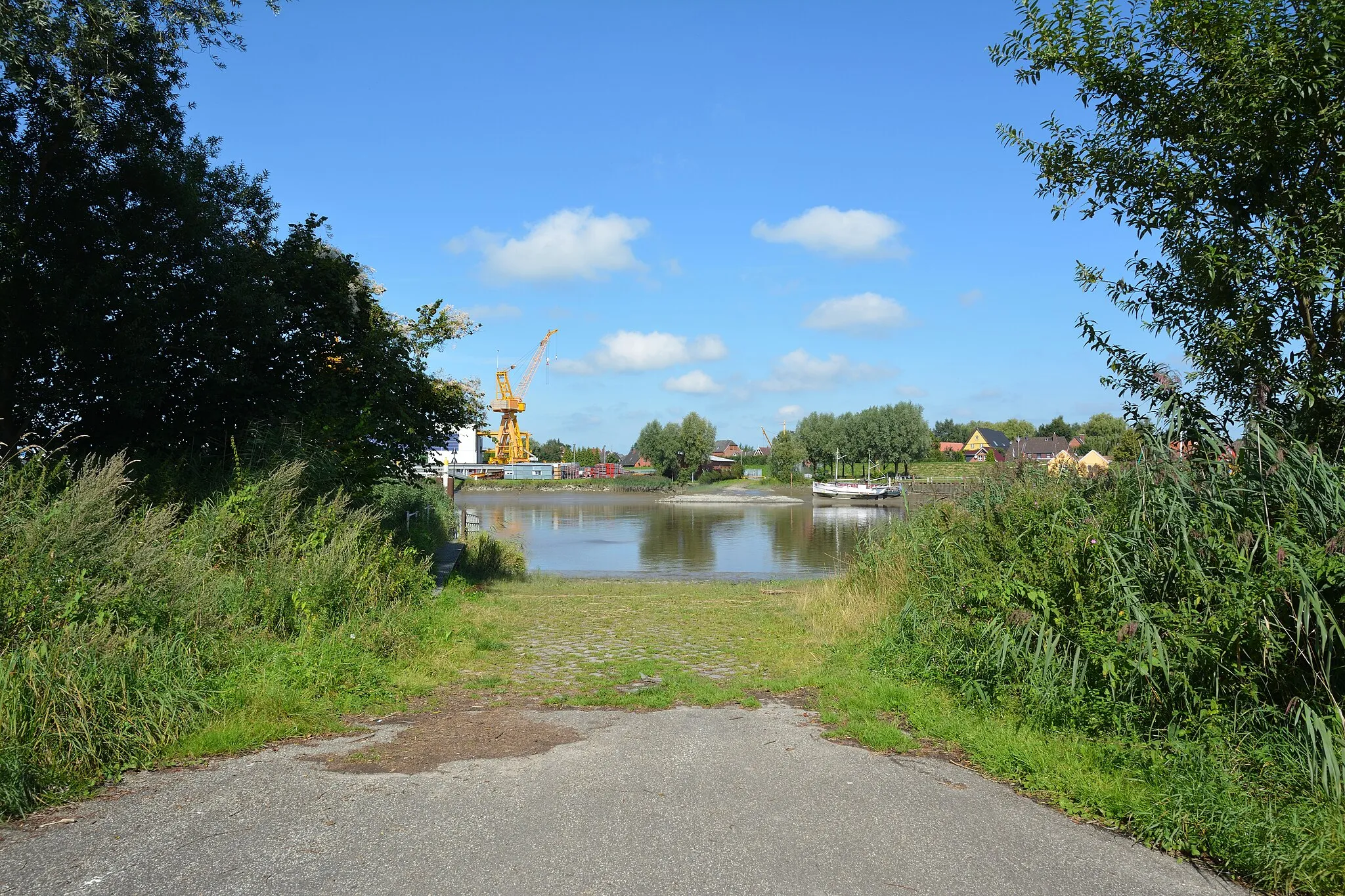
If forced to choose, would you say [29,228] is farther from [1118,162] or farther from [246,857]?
[1118,162]

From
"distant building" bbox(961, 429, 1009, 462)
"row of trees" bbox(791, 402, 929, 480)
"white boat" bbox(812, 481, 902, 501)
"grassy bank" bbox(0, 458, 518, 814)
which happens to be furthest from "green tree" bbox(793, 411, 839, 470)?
"grassy bank" bbox(0, 458, 518, 814)

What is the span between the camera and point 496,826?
3.93m

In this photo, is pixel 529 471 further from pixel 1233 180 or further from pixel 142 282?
pixel 1233 180

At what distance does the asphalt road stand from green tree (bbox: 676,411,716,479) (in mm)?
99691

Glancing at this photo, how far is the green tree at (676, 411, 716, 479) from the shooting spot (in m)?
105

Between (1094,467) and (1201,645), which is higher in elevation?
(1094,467)

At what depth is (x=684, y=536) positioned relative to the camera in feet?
124

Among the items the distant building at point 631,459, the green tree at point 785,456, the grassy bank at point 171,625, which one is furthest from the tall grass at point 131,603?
the distant building at point 631,459

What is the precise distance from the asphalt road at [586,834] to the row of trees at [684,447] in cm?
9973

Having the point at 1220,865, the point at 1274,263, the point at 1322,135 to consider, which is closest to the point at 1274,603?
the point at 1220,865

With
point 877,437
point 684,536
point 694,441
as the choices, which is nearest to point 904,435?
point 877,437

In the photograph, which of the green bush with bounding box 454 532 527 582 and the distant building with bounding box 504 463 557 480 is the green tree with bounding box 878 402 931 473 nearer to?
the distant building with bounding box 504 463 557 480

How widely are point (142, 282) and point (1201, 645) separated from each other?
9.81m

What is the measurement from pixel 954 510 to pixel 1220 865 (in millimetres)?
6334
